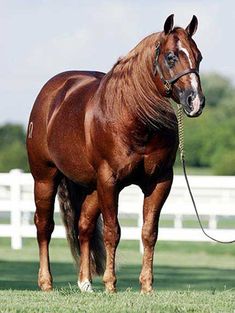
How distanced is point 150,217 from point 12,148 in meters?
47.7

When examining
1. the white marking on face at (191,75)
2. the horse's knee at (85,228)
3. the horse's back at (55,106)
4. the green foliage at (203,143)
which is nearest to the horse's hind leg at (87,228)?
the horse's knee at (85,228)

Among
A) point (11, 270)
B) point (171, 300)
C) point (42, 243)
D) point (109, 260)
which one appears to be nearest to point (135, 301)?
point (171, 300)

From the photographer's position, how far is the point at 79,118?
1033cm

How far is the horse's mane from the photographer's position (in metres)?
9.41

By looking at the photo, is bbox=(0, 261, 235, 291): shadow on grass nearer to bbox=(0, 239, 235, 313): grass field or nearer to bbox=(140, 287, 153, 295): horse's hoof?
bbox=(0, 239, 235, 313): grass field

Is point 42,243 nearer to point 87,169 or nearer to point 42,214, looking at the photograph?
point 42,214

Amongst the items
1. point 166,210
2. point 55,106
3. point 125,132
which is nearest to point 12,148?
point 166,210

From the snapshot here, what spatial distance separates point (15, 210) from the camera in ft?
65.9

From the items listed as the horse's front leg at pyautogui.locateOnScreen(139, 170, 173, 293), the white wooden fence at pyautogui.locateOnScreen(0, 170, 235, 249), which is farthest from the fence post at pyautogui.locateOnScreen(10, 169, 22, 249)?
the horse's front leg at pyautogui.locateOnScreen(139, 170, 173, 293)

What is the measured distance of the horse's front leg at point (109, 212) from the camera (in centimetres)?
956

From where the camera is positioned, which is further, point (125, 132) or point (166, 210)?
point (166, 210)

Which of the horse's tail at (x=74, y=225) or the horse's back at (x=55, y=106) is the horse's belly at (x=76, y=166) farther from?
the horse's tail at (x=74, y=225)

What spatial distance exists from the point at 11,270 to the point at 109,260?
668 cm

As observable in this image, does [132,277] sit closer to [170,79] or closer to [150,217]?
[150,217]
